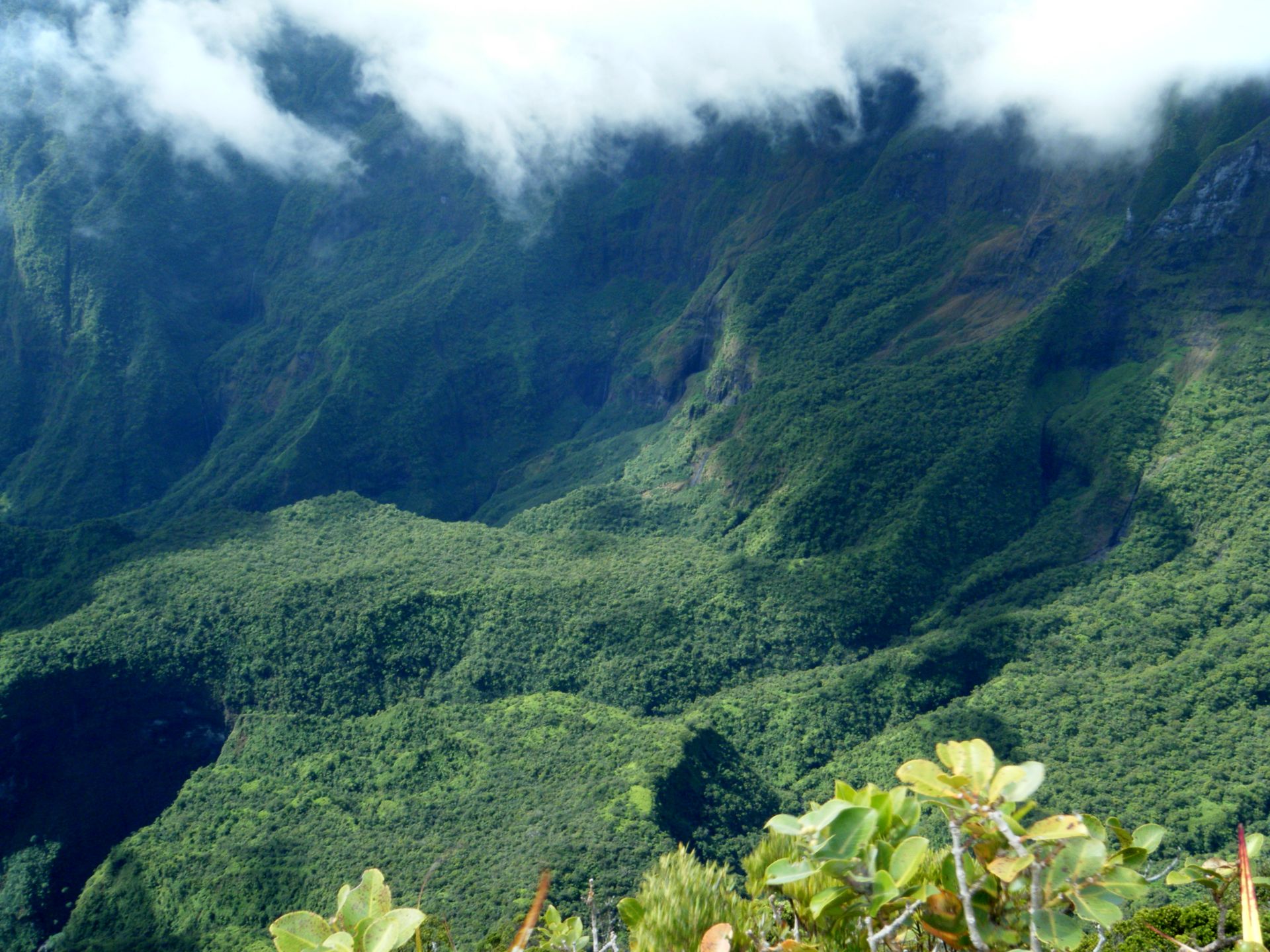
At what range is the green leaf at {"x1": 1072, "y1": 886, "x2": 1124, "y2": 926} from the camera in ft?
9.94

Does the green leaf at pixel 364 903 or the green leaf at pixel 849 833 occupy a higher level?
the green leaf at pixel 364 903

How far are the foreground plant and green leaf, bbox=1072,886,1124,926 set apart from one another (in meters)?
2.20

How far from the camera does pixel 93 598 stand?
141 feet

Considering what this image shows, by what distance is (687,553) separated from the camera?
160 feet

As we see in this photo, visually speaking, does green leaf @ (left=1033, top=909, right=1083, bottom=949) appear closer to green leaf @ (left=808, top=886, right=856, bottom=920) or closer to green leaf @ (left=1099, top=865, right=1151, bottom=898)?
green leaf @ (left=1099, top=865, right=1151, bottom=898)

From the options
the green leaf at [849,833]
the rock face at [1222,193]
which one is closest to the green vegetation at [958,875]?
the green leaf at [849,833]

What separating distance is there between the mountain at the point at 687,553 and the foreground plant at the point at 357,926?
25.0 m

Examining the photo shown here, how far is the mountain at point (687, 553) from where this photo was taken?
31984 mm

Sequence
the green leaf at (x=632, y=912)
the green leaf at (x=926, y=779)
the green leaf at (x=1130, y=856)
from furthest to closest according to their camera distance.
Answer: the green leaf at (x=632, y=912)
the green leaf at (x=1130, y=856)
the green leaf at (x=926, y=779)

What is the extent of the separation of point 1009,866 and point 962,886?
0.17 m

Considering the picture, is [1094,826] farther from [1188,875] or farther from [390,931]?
[390,931]

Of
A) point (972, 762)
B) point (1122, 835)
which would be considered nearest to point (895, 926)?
point (972, 762)

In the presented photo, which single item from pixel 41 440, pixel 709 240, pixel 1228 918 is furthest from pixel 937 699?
pixel 41 440

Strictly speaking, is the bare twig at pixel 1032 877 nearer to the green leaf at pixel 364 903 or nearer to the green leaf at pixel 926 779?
the green leaf at pixel 926 779
